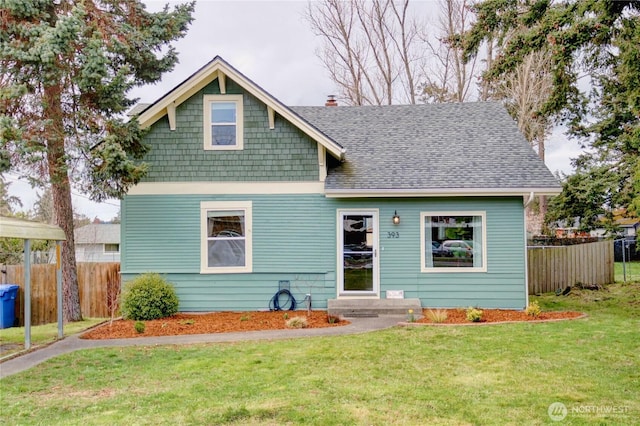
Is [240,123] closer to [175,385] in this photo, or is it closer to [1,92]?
[1,92]

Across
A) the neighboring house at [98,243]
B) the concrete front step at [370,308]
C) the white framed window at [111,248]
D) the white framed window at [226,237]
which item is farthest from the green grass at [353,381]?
the white framed window at [111,248]

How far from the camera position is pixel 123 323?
33.3 feet

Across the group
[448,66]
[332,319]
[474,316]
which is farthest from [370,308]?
[448,66]

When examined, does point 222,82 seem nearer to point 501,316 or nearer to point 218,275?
point 218,275

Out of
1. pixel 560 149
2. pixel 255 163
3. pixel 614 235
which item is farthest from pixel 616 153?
pixel 255 163

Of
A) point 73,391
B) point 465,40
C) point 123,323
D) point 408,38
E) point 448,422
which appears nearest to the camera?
point 448,422

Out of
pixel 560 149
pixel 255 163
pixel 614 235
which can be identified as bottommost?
pixel 614 235

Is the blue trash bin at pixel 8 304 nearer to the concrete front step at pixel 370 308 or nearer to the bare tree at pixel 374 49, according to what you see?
the concrete front step at pixel 370 308

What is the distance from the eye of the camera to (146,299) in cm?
1041

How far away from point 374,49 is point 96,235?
20.6 m

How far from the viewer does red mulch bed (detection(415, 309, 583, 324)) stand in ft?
31.8

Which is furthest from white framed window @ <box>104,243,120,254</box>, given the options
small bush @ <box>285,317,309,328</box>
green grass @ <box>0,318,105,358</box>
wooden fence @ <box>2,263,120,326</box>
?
small bush @ <box>285,317,309,328</box>

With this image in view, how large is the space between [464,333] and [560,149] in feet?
65.3

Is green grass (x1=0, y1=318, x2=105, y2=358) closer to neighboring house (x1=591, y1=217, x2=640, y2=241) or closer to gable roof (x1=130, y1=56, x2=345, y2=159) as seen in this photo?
gable roof (x1=130, y1=56, x2=345, y2=159)
